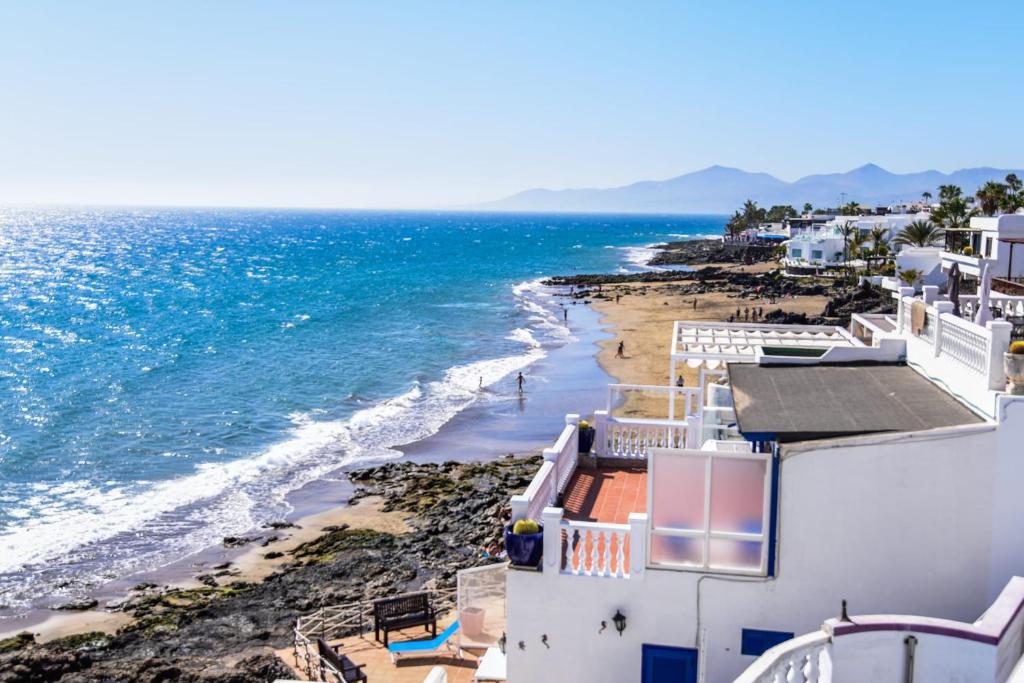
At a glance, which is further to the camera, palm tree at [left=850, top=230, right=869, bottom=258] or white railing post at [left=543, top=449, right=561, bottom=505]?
palm tree at [left=850, top=230, right=869, bottom=258]

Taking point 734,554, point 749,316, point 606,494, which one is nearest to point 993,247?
point 606,494

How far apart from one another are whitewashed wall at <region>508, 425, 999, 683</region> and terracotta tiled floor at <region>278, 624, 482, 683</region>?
3912 millimetres

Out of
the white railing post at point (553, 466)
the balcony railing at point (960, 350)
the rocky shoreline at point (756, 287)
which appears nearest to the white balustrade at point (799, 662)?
the balcony railing at point (960, 350)

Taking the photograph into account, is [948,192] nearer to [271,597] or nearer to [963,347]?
[271,597]

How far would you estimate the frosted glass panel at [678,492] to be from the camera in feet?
32.6

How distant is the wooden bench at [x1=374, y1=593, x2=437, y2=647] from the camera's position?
1650 centimetres

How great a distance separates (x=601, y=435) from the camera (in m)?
14.6

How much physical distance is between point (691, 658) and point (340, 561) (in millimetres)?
14572

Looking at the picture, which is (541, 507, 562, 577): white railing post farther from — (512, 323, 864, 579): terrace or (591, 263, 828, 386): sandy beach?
(591, 263, 828, 386): sandy beach

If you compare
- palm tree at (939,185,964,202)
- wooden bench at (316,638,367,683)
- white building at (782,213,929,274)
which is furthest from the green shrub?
palm tree at (939,185,964,202)

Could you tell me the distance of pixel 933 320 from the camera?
A: 1158cm

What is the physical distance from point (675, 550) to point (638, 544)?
0.52 m

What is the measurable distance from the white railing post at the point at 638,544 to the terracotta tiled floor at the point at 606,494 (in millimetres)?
1933

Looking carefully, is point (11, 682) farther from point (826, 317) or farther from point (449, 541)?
point (826, 317)
